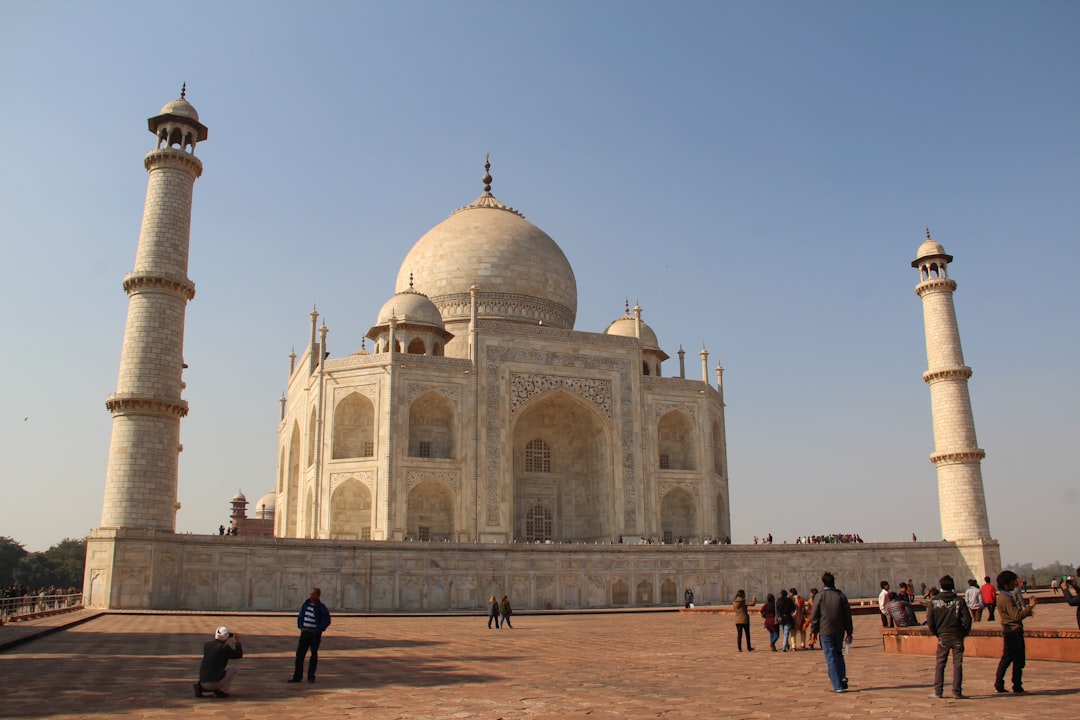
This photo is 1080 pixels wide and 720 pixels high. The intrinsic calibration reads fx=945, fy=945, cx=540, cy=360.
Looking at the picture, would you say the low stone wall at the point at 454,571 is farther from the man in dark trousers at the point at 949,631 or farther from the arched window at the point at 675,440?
the man in dark trousers at the point at 949,631

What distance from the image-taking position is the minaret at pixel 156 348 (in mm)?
20406

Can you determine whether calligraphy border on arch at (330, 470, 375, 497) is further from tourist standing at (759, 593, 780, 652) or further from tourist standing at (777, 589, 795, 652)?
tourist standing at (777, 589, 795, 652)

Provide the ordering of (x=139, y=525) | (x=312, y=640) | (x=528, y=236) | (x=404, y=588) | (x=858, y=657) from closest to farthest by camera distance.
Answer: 1. (x=312, y=640)
2. (x=858, y=657)
3. (x=139, y=525)
4. (x=404, y=588)
5. (x=528, y=236)

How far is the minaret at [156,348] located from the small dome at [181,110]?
0.02 m

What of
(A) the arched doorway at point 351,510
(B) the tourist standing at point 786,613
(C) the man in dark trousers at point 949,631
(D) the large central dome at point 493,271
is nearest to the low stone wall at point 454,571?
(A) the arched doorway at point 351,510

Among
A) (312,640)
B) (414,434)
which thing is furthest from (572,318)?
(312,640)

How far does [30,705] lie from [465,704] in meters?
3.11

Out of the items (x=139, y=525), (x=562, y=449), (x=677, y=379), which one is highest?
(x=677, y=379)

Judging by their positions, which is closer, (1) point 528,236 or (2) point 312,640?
(2) point 312,640

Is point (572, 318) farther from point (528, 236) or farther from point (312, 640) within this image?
point (312, 640)

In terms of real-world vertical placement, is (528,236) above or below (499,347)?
above

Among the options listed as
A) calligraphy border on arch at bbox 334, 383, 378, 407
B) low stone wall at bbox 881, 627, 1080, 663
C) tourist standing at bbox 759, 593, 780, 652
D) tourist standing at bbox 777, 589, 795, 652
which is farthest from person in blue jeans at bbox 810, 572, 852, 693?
calligraphy border on arch at bbox 334, 383, 378, 407

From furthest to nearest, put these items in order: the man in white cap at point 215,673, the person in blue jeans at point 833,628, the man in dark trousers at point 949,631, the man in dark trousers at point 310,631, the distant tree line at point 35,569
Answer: the distant tree line at point 35,569 < the man in dark trousers at point 310,631 < the person in blue jeans at point 833,628 < the man in white cap at point 215,673 < the man in dark trousers at point 949,631

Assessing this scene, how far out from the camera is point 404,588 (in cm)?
2284
